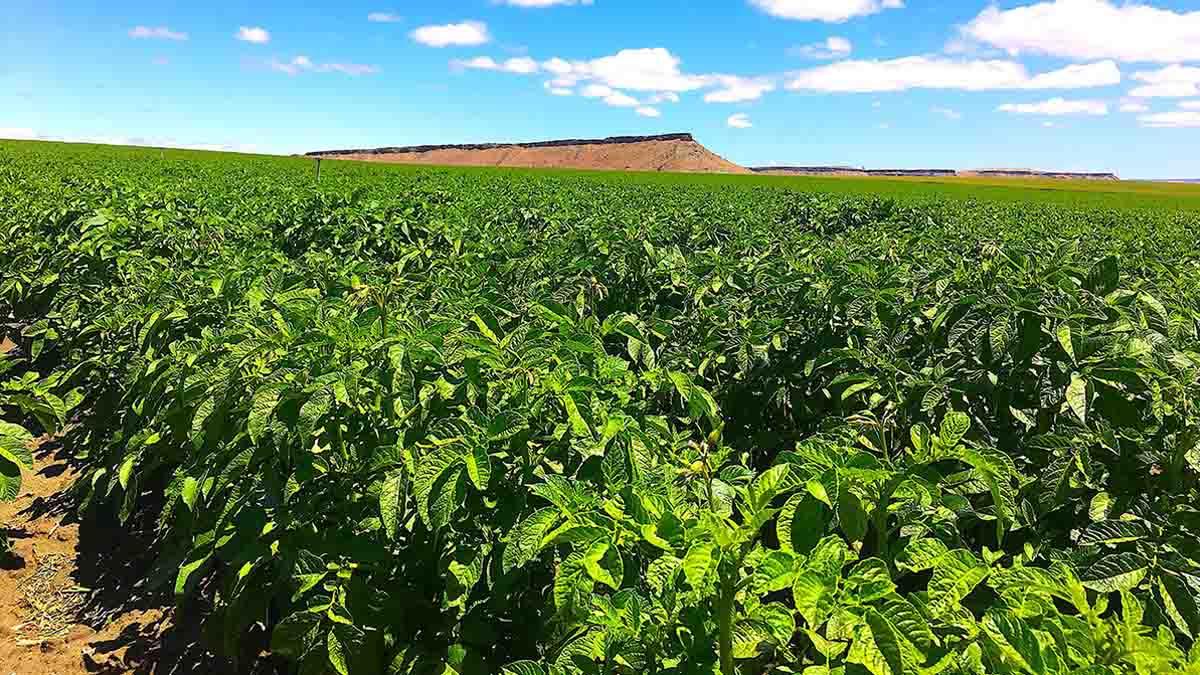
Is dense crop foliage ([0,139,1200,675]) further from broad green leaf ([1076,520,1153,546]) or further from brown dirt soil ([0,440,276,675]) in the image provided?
brown dirt soil ([0,440,276,675])

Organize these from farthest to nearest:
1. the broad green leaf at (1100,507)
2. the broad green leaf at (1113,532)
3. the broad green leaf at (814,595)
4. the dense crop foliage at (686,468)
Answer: the broad green leaf at (1100,507) < the broad green leaf at (1113,532) < the dense crop foliage at (686,468) < the broad green leaf at (814,595)

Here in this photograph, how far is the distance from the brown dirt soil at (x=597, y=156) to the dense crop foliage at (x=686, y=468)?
109 metres

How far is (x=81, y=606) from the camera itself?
3.73m

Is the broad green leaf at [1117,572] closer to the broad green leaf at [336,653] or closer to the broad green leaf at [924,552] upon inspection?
the broad green leaf at [924,552]

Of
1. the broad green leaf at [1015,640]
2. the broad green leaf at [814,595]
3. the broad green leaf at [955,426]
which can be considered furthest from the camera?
the broad green leaf at [955,426]

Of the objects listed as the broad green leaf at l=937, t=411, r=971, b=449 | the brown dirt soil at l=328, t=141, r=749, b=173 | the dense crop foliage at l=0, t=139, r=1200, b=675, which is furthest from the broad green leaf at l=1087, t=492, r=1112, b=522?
the brown dirt soil at l=328, t=141, r=749, b=173

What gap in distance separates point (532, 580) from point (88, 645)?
2.62 m

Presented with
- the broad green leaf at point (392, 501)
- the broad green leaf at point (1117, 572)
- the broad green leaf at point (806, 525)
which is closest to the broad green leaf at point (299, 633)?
the broad green leaf at point (392, 501)

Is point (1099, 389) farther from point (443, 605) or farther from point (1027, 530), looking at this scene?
point (443, 605)

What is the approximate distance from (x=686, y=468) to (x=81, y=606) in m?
3.57

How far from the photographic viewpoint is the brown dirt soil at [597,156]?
364 ft

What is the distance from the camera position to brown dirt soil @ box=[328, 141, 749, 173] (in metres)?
111

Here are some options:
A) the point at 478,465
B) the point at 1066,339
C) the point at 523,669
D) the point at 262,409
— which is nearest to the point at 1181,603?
the point at 1066,339

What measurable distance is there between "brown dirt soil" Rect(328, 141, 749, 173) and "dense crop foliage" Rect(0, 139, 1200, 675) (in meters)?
109
